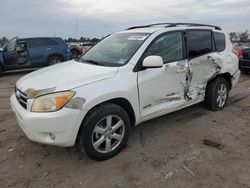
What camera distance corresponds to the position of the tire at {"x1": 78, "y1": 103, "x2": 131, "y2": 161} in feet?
9.89

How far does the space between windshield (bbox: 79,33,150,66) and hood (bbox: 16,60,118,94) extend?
0.25m

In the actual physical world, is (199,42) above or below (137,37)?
below

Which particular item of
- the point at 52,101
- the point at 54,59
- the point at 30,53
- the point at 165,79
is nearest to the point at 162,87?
the point at 165,79

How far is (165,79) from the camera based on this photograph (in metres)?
3.79

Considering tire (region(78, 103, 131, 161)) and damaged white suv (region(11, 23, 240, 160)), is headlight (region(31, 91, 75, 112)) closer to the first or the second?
damaged white suv (region(11, 23, 240, 160))

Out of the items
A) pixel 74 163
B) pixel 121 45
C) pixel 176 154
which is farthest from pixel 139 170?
pixel 121 45

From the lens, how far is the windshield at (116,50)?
143 inches

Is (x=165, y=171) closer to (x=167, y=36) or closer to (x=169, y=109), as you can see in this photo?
(x=169, y=109)

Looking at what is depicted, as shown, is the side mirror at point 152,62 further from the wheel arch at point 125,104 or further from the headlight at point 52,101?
the headlight at point 52,101

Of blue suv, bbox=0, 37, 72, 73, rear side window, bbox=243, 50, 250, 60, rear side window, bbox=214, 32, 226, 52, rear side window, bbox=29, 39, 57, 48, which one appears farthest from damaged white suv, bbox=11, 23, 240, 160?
rear side window, bbox=29, 39, 57, 48

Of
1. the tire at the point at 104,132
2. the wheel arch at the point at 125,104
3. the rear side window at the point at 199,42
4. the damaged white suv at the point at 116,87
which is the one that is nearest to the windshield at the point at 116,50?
the damaged white suv at the point at 116,87

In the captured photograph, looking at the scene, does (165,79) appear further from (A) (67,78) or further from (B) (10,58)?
(B) (10,58)

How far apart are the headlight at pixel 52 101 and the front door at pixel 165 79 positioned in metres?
1.06

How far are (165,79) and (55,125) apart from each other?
5.90 feet
